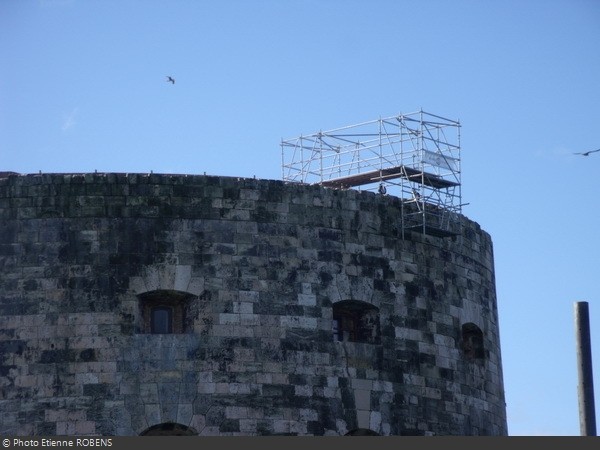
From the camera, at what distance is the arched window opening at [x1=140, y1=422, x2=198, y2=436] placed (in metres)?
29.9

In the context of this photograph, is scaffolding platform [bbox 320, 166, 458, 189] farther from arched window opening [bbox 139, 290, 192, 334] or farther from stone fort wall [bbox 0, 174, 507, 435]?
arched window opening [bbox 139, 290, 192, 334]

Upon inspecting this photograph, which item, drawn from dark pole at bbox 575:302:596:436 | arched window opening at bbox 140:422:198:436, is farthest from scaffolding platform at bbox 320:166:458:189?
arched window opening at bbox 140:422:198:436

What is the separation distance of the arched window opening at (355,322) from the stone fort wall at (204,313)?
0.08ft

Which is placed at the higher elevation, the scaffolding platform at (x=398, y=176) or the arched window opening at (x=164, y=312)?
the scaffolding platform at (x=398, y=176)

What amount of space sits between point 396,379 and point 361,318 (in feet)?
4.16

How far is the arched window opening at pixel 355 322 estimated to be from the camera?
31859 mm

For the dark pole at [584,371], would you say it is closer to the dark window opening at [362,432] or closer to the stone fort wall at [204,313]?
the stone fort wall at [204,313]

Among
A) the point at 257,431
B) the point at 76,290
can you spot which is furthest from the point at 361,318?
the point at 76,290

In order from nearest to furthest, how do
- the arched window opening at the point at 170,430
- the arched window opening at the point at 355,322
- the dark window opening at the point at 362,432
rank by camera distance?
1. the arched window opening at the point at 170,430
2. the dark window opening at the point at 362,432
3. the arched window opening at the point at 355,322

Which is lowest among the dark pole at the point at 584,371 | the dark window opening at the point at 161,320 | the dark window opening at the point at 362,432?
the dark window opening at the point at 362,432

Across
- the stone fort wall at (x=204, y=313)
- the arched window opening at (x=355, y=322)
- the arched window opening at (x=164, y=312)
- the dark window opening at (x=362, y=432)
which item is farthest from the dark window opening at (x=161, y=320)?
the dark window opening at (x=362, y=432)

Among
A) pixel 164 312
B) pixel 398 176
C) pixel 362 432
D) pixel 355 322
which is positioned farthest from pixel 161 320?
pixel 398 176

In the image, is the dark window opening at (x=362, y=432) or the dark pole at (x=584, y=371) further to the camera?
the dark window opening at (x=362, y=432)

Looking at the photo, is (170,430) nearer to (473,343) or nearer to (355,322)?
(355,322)
